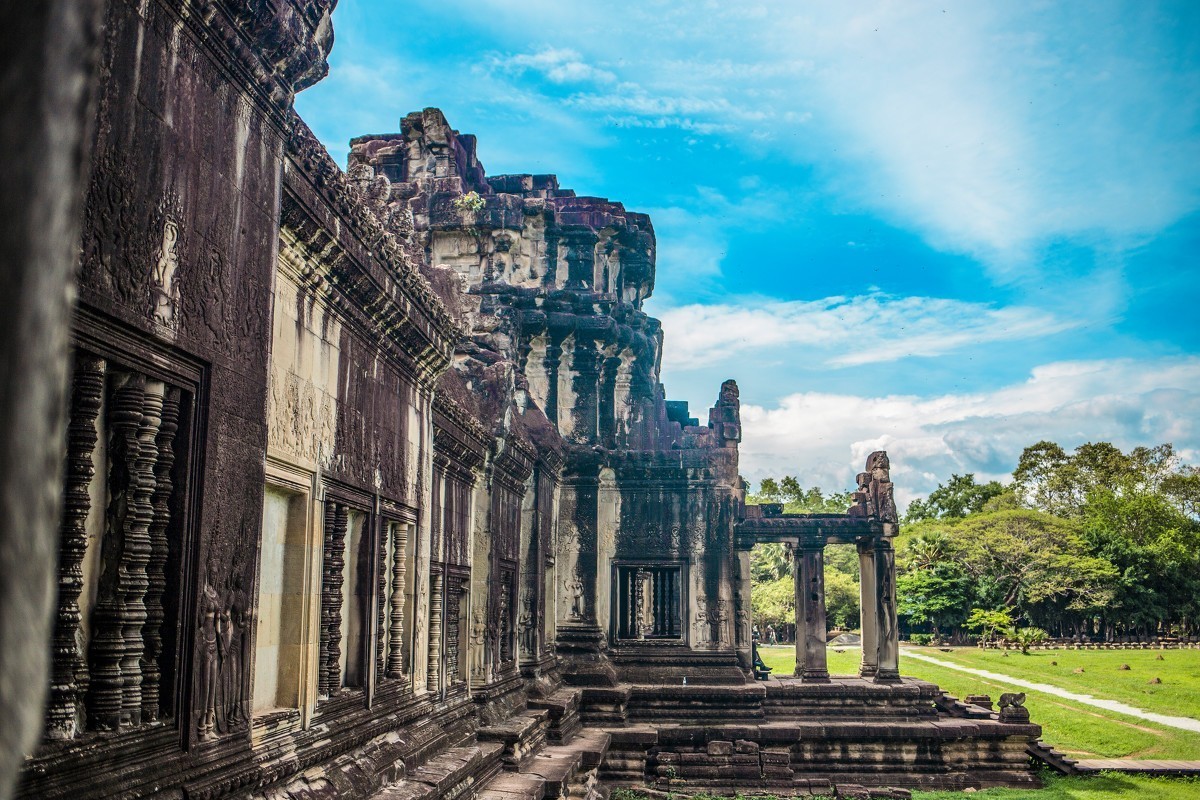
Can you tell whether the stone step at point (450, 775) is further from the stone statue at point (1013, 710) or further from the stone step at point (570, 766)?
the stone statue at point (1013, 710)

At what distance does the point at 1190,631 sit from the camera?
5319 cm

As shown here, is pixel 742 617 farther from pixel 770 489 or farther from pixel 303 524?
pixel 770 489

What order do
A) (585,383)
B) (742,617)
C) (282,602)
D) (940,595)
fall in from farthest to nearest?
(940,595) → (585,383) → (742,617) → (282,602)

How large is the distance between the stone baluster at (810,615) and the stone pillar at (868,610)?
81 cm

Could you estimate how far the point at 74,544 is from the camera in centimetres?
314

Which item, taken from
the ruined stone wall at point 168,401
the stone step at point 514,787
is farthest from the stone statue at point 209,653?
the stone step at point 514,787

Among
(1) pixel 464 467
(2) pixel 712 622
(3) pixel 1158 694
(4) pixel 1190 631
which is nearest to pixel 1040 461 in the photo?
(4) pixel 1190 631

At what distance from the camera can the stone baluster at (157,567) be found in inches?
142

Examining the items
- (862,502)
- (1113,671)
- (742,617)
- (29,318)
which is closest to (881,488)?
(862,502)

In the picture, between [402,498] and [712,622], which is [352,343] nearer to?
[402,498]

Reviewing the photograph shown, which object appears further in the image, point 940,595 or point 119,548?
point 940,595

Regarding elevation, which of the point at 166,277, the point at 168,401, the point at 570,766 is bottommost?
the point at 570,766

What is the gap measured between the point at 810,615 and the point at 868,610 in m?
1.21

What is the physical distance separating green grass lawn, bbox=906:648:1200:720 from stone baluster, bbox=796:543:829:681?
41.8 ft
